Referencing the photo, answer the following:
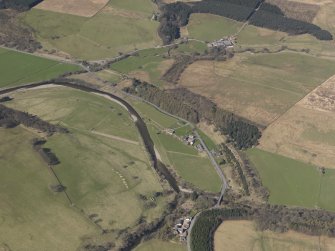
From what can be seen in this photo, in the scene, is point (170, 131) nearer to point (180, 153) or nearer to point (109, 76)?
point (180, 153)

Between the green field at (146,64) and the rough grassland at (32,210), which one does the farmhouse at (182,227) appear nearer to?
the rough grassland at (32,210)

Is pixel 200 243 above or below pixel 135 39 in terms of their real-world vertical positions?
below

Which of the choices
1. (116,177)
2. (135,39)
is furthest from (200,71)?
(116,177)

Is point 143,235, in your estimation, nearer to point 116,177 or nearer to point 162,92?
point 116,177

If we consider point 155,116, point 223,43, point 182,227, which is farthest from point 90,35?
point 182,227

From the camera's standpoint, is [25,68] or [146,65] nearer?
[25,68]

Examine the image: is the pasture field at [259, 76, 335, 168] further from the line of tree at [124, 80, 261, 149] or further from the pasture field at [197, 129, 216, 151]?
the pasture field at [197, 129, 216, 151]

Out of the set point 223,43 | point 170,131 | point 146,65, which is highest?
point 223,43

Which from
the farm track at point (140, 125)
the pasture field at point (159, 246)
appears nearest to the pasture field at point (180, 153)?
the farm track at point (140, 125)
